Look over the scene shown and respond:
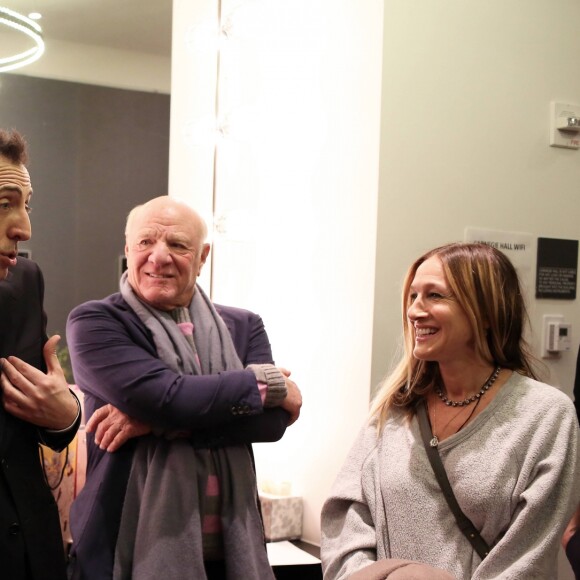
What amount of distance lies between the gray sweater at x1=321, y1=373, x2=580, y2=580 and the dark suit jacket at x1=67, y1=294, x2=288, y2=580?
30 cm

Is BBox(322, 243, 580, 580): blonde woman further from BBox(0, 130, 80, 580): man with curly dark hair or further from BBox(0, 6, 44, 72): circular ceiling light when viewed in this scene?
BBox(0, 6, 44, 72): circular ceiling light

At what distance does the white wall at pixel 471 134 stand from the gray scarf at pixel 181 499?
0.74m

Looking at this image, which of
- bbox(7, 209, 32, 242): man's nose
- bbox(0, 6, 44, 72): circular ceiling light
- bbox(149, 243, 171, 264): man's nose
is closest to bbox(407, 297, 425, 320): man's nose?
bbox(149, 243, 171, 264): man's nose

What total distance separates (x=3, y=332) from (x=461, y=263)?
108cm

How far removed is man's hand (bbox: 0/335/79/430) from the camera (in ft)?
4.86

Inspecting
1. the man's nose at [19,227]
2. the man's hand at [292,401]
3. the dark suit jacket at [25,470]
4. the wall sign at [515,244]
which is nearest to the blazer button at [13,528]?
the dark suit jacket at [25,470]

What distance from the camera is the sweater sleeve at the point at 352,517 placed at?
1911mm

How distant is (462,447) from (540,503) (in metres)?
0.22

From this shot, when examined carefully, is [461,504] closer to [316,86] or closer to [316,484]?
[316,484]

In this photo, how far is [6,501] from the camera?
1432 millimetres

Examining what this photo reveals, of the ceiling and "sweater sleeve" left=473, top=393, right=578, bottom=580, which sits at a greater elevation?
the ceiling

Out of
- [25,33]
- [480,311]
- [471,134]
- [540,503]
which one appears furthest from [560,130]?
[25,33]

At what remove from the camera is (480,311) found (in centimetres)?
195

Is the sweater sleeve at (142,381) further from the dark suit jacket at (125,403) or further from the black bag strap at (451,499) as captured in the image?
the black bag strap at (451,499)
